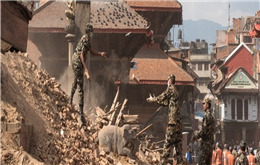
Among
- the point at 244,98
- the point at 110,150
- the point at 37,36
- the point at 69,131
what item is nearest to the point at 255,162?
the point at 110,150

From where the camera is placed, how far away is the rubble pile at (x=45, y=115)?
12102mm

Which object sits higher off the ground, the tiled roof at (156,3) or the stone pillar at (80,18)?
the tiled roof at (156,3)

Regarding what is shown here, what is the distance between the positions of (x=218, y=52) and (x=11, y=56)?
214ft

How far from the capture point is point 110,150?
1520cm

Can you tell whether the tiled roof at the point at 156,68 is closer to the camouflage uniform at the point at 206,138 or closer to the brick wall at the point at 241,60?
the camouflage uniform at the point at 206,138

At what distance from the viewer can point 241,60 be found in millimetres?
68312

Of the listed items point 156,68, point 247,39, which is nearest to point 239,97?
point 247,39

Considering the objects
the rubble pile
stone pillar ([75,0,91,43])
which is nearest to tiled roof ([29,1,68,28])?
stone pillar ([75,0,91,43])

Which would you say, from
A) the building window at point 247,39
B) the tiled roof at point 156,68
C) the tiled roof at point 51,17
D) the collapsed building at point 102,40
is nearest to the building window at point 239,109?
the building window at point 247,39

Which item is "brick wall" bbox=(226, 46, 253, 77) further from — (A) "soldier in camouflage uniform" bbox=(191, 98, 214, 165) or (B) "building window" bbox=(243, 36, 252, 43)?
(A) "soldier in camouflage uniform" bbox=(191, 98, 214, 165)

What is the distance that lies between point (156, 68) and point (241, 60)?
36.6 meters

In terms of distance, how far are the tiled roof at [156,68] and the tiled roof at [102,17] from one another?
556cm

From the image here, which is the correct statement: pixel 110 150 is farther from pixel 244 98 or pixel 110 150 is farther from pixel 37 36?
pixel 244 98

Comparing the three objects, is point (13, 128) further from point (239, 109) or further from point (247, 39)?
point (247, 39)
